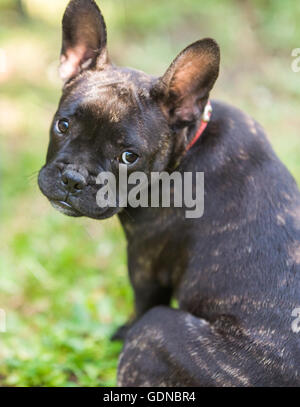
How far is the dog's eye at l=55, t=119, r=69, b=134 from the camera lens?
4.02 m

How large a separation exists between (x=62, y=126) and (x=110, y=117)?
40cm

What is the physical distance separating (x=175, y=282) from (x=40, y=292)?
6.02 feet

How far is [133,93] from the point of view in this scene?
403cm

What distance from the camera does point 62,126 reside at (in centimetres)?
405

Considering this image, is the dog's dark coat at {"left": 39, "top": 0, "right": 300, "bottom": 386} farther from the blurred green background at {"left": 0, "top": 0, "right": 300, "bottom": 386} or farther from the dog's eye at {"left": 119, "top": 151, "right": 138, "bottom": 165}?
the blurred green background at {"left": 0, "top": 0, "right": 300, "bottom": 386}

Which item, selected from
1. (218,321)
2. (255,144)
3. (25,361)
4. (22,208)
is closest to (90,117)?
(255,144)

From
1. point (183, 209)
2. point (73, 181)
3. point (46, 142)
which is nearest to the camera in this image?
point (73, 181)

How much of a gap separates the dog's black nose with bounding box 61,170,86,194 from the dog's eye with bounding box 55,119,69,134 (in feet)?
1.16

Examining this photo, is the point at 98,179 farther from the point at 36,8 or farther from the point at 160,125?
the point at 36,8
